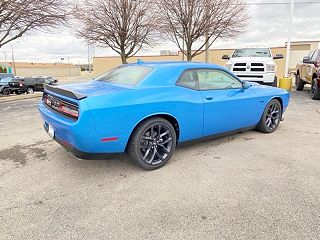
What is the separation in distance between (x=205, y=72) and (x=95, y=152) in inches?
83.5

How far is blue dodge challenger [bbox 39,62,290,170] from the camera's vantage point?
10.7 ft

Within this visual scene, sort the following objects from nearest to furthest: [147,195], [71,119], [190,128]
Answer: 1. [147,195]
2. [71,119]
3. [190,128]

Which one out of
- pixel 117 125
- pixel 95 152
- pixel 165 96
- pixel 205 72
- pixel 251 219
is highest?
pixel 205 72

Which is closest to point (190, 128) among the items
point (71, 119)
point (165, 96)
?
point (165, 96)

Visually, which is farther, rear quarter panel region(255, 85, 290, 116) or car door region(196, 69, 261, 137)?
rear quarter panel region(255, 85, 290, 116)

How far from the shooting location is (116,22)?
15.9 metres

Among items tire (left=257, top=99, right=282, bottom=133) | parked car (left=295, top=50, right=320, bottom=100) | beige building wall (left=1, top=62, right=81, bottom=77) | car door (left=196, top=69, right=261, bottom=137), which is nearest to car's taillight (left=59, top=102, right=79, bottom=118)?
car door (left=196, top=69, right=261, bottom=137)

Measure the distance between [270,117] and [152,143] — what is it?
2830mm

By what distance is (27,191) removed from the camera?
10.6ft

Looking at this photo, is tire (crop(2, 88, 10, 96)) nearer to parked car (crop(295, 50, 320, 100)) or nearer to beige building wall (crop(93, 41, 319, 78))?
beige building wall (crop(93, 41, 319, 78))

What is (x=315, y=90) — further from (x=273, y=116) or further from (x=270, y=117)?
(x=270, y=117)

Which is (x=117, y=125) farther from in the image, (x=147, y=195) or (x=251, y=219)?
(x=251, y=219)

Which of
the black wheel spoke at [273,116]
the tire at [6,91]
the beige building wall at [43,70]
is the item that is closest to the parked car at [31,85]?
the tire at [6,91]

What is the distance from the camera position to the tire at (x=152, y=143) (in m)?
3.59
